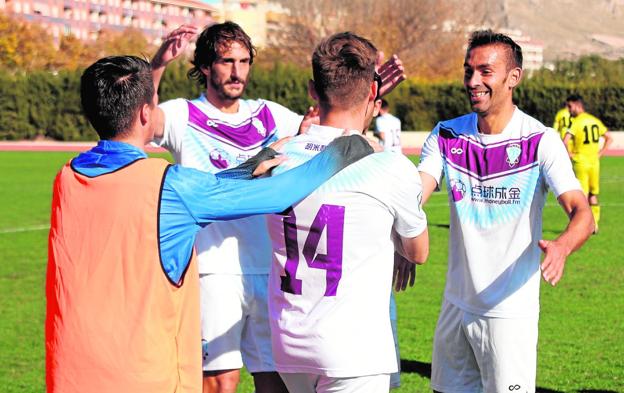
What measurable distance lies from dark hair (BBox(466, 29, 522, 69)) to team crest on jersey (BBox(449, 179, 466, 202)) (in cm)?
67

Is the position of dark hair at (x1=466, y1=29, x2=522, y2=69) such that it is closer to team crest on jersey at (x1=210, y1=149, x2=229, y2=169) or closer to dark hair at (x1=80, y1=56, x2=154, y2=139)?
team crest on jersey at (x1=210, y1=149, x2=229, y2=169)

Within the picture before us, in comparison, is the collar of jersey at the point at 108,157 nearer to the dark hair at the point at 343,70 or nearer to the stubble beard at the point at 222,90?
the dark hair at the point at 343,70

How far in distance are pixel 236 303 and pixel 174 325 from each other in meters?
1.97

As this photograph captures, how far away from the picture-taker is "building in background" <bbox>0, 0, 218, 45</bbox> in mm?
104012

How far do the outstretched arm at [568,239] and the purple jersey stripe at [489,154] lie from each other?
0.30 metres

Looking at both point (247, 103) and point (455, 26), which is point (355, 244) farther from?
point (455, 26)

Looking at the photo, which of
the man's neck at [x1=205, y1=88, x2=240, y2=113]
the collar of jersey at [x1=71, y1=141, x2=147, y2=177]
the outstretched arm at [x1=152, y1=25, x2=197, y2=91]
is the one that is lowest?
the collar of jersey at [x1=71, y1=141, x2=147, y2=177]

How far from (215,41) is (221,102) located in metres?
0.35

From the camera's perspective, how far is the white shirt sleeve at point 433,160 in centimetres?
514

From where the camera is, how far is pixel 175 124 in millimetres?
5457

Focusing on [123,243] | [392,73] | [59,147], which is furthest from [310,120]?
[59,147]

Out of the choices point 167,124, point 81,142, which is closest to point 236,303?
point 167,124

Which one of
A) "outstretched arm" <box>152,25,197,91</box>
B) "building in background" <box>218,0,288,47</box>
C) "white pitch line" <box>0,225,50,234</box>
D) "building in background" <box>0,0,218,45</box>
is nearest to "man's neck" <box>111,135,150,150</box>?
"outstretched arm" <box>152,25,197,91</box>

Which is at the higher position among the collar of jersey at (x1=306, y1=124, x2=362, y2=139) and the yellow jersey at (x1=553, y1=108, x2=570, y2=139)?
the yellow jersey at (x1=553, y1=108, x2=570, y2=139)
